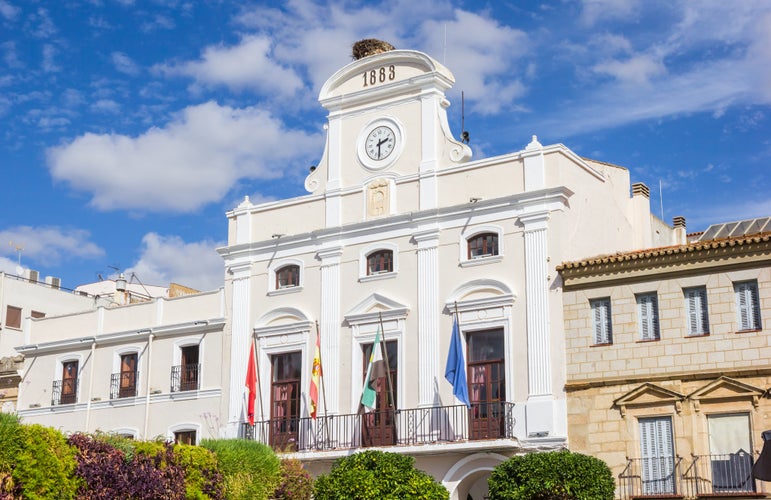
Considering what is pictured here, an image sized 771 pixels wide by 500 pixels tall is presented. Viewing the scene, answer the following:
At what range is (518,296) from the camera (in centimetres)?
2930

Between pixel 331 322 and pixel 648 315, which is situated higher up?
pixel 331 322

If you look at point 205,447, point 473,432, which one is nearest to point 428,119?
point 473,432

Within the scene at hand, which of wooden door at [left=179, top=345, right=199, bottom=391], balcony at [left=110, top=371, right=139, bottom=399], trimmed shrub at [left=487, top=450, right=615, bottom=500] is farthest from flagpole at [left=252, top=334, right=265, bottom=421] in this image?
trimmed shrub at [left=487, top=450, right=615, bottom=500]

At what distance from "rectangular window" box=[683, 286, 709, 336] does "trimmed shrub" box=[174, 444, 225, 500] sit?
11278mm

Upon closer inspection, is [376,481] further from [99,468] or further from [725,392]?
[725,392]

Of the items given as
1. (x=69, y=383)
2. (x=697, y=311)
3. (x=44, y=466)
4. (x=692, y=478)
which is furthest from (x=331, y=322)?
(x=44, y=466)

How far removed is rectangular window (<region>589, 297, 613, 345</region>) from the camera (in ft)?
92.0

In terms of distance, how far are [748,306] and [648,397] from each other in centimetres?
307

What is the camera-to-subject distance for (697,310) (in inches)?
1064

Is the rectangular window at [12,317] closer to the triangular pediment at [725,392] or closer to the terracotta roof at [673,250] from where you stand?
the terracotta roof at [673,250]

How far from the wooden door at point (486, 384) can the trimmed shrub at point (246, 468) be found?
4988 millimetres

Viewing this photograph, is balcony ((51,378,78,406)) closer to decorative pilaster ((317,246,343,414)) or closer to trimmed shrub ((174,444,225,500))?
decorative pilaster ((317,246,343,414))

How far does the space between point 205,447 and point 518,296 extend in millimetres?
8507

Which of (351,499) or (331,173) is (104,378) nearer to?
(331,173)
